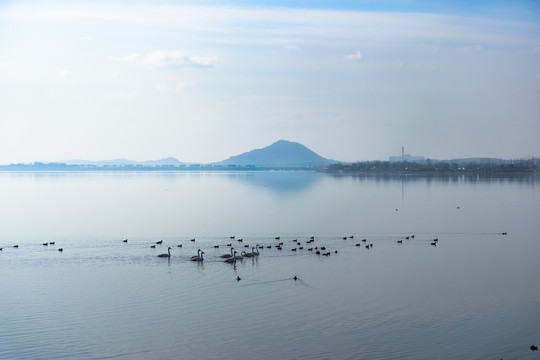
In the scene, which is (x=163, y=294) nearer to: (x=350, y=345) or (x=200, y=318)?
(x=200, y=318)

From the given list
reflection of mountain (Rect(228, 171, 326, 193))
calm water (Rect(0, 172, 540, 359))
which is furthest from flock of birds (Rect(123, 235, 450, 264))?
reflection of mountain (Rect(228, 171, 326, 193))

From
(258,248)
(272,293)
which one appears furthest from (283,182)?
(272,293)

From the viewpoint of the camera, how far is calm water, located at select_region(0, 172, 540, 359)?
11.7 metres

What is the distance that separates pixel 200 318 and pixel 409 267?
28.1 ft

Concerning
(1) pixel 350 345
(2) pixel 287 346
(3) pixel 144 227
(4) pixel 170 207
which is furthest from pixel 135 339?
(4) pixel 170 207

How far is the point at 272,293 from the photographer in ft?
51.0

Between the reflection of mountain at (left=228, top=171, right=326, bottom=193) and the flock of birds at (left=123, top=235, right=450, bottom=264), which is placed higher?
the reflection of mountain at (left=228, top=171, right=326, bottom=193)

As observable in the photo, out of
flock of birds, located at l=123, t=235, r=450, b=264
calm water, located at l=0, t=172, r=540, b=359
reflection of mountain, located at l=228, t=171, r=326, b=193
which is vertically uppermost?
reflection of mountain, located at l=228, t=171, r=326, b=193

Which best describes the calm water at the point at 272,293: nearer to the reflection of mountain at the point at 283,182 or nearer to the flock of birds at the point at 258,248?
the flock of birds at the point at 258,248

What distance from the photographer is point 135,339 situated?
39.5 feet

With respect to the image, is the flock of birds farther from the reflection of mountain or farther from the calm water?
the reflection of mountain

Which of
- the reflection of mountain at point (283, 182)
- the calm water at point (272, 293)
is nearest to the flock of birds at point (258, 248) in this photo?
the calm water at point (272, 293)

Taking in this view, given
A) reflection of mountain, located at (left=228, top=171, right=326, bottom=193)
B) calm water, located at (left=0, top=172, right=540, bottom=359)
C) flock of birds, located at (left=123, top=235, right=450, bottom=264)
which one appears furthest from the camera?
reflection of mountain, located at (left=228, top=171, right=326, bottom=193)

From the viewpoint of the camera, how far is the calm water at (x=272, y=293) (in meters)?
11.7
